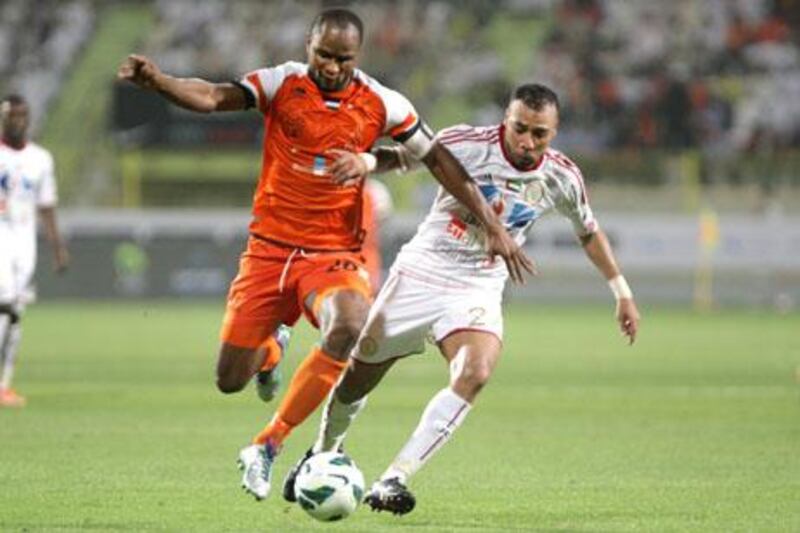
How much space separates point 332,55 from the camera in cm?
834

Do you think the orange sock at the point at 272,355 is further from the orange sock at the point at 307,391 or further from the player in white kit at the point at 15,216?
the player in white kit at the point at 15,216

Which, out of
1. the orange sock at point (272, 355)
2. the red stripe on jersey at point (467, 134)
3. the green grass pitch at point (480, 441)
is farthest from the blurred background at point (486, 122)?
the red stripe on jersey at point (467, 134)

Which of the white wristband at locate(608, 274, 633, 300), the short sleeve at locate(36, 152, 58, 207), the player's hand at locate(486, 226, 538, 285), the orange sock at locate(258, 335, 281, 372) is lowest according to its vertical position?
the short sleeve at locate(36, 152, 58, 207)

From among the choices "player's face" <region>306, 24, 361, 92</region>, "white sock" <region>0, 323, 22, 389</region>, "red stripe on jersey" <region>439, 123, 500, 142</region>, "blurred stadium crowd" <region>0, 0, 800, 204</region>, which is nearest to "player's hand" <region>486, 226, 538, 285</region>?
"red stripe on jersey" <region>439, 123, 500, 142</region>

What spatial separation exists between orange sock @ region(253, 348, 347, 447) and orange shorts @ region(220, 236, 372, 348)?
203mm

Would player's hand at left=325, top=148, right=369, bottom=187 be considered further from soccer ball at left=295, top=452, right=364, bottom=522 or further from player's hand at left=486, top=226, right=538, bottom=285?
soccer ball at left=295, top=452, right=364, bottom=522

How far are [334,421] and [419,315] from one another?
2.18 feet

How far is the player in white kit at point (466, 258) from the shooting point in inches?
334

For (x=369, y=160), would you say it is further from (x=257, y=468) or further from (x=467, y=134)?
(x=257, y=468)

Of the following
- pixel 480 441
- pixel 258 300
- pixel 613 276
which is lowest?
pixel 480 441

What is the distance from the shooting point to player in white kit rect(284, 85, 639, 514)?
8477mm

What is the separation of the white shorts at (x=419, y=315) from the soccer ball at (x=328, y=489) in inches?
37.5

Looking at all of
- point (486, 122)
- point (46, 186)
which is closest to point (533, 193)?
point (46, 186)

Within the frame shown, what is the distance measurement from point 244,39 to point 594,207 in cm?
759
